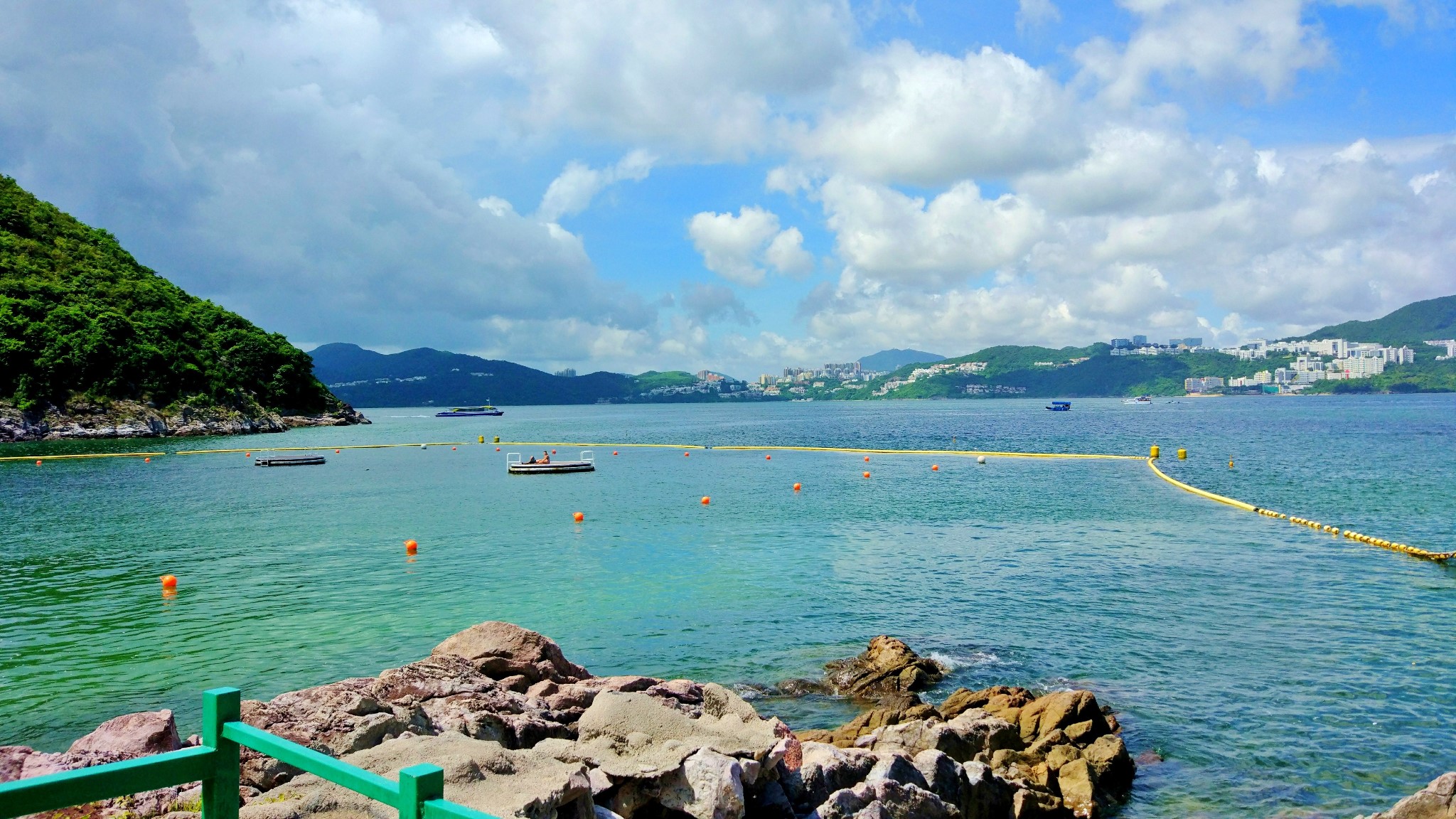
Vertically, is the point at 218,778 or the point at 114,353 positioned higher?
the point at 114,353

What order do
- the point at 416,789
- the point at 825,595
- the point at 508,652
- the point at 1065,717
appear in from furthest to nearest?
the point at 825,595 < the point at 508,652 < the point at 1065,717 < the point at 416,789

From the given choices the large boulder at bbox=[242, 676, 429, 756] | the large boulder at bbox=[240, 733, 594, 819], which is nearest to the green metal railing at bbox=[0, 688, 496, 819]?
the large boulder at bbox=[240, 733, 594, 819]

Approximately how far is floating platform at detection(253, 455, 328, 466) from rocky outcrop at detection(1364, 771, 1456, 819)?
70.8 meters

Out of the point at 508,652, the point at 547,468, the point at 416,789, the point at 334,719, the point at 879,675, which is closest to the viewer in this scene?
the point at 416,789

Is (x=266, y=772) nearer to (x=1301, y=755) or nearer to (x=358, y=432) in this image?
(x=1301, y=755)

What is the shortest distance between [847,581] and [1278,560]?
13980mm

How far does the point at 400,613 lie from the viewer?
21.8 m

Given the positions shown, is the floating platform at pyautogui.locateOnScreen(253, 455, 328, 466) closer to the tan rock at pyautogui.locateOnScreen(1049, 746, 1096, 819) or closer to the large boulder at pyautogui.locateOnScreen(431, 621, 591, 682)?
the large boulder at pyautogui.locateOnScreen(431, 621, 591, 682)

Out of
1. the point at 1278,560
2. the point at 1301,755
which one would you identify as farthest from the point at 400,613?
the point at 1278,560

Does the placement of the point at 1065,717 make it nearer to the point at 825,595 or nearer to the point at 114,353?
the point at 825,595

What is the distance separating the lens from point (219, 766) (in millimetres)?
3922

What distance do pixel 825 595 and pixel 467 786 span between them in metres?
16.6

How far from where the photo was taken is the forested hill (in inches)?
3713

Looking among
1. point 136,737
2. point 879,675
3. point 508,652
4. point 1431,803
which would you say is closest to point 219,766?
point 136,737
